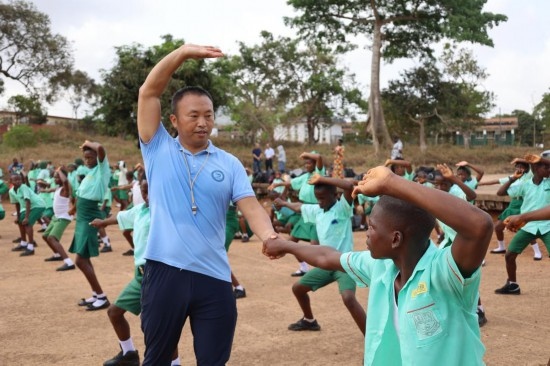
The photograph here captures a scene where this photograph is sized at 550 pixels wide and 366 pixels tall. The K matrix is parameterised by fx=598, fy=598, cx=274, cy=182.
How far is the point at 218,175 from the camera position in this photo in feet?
10.4

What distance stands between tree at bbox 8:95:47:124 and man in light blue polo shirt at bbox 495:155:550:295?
30.8 metres

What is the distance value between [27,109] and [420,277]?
39.8 metres

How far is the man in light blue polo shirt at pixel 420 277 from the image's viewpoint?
206cm

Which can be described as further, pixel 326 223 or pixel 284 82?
pixel 284 82

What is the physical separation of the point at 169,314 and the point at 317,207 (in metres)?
3.47

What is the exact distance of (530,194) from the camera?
8.12 meters

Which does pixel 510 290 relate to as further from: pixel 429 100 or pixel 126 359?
pixel 429 100

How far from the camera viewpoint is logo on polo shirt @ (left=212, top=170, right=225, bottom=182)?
10.3 ft

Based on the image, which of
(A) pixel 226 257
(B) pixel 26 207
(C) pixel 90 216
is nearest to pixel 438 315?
(A) pixel 226 257

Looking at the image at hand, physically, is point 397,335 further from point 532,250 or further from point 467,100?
point 467,100

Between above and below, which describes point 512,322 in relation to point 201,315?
below

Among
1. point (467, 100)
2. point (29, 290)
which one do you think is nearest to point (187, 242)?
point (29, 290)

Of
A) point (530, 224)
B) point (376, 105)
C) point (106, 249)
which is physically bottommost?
point (106, 249)

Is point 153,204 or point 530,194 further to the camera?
point 530,194
